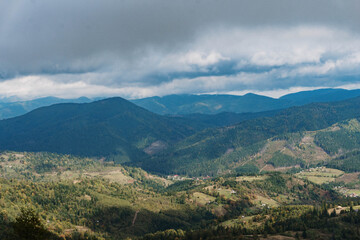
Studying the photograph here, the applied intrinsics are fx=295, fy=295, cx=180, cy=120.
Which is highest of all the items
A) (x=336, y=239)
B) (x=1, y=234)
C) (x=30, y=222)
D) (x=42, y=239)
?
(x=30, y=222)

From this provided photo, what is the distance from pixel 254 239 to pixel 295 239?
91.4 feet

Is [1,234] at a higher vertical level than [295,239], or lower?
higher

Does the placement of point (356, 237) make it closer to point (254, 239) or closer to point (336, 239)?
point (336, 239)

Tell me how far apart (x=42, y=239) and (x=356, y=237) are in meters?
193

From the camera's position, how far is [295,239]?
19988cm

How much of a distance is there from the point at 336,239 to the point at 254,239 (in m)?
55.1

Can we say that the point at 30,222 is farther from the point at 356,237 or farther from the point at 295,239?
the point at 356,237

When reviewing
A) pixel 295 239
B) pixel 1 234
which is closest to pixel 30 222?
pixel 1 234

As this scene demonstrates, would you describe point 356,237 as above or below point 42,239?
below

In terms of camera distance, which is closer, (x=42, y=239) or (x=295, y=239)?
(x=42, y=239)

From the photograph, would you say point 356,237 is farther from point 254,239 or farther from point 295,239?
point 254,239

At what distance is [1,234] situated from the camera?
635 ft

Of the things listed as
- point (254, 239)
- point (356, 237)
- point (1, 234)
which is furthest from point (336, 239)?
point (1, 234)

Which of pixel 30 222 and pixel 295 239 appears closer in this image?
pixel 30 222
